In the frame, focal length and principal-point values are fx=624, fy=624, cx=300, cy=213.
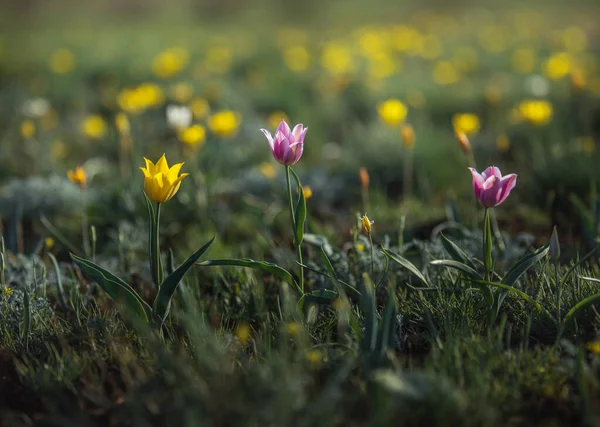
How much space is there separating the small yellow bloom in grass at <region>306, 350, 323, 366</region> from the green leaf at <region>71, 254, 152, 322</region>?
49cm

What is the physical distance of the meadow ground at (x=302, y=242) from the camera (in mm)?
1413

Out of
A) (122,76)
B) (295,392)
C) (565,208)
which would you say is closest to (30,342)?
(295,392)

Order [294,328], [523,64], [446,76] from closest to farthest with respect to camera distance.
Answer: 1. [294,328]
2. [446,76]
3. [523,64]

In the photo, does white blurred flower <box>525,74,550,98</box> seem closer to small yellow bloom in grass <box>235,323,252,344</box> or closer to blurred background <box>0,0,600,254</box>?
blurred background <box>0,0,600,254</box>

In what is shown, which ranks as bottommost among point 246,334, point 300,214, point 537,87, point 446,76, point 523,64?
point 246,334

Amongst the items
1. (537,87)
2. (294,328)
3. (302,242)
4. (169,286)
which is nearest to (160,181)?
(169,286)

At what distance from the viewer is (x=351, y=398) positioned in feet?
4.37

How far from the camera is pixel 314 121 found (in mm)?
4195

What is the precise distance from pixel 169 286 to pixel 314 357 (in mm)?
451

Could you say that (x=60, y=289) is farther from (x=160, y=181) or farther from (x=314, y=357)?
(x=314, y=357)

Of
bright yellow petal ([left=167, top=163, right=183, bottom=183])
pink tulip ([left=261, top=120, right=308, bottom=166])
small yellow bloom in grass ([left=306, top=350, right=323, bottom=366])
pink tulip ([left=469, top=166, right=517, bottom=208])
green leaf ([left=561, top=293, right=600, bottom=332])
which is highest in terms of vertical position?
pink tulip ([left=261, top=120, right=308, bottom=166])

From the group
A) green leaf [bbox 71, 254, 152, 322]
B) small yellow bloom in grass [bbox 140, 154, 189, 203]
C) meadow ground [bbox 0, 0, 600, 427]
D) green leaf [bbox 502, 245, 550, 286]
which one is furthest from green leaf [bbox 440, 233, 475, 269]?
green leaf [bbox 71, 254, 152, 322]

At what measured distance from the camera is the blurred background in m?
2.85

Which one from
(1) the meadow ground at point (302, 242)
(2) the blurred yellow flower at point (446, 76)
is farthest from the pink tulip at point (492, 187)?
(2) the blurred yellow flower at point (446, 76)
